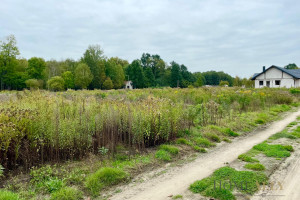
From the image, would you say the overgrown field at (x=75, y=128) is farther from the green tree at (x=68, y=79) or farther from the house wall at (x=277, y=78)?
the green tree at (x=68, y=79)

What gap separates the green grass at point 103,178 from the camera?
13.0 feet

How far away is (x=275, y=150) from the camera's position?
6.05 metres

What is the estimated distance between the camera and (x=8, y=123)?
4.20 m

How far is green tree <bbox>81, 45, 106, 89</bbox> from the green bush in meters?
53.0

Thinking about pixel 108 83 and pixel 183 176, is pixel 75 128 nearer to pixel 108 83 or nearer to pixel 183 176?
pixel 183 176

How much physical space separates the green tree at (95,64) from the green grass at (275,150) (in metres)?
51.6

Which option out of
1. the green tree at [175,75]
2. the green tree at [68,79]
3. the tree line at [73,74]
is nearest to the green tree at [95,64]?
the tree line at [73,74]

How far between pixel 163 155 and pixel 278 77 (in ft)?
137

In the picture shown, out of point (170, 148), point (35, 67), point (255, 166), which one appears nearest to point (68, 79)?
point (35, 67)

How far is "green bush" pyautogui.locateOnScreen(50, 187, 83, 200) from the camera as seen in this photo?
355 cm

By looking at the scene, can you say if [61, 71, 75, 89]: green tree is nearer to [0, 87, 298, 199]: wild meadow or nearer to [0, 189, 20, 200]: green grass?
[0, 87, 298, 199]: wild meadow

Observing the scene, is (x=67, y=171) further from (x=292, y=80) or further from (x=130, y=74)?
(x=130, y=74)

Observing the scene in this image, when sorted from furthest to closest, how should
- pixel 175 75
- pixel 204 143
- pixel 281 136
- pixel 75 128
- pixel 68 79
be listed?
1. pixel 175 75
2. pixel 68 79
3. pixel 281 136
4. pixel 204 143
5. pixel 75 128

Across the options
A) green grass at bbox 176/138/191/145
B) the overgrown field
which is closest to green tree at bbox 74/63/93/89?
the overgrown field
